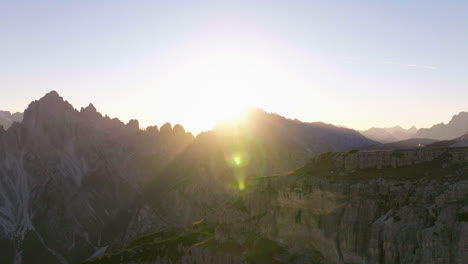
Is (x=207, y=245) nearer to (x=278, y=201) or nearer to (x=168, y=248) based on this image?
(x=168, y=248)

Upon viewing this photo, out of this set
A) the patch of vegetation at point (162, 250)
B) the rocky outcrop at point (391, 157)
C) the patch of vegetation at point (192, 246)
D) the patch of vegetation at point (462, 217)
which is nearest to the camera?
the patch of vegetation at point (462, 217)

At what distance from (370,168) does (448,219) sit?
22245mm

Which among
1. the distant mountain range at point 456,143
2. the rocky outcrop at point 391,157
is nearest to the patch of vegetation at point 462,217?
the rocky outcrop at point 391,157

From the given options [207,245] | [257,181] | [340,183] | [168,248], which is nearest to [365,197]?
[340,183]

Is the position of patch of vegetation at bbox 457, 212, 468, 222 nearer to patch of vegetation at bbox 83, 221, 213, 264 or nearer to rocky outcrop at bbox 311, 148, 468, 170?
rocky outcrop at bbox 311, 148, 468, 170

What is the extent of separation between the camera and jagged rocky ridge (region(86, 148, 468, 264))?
75.1 m

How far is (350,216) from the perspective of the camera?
87.4 meters

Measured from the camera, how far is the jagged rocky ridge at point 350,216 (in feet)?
Answer: 246

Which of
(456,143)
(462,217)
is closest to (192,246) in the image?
(462,217)

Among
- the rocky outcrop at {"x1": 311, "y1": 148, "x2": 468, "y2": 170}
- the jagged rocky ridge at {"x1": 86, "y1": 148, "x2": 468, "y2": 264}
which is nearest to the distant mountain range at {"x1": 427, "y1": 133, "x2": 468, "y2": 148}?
the rocky outcrop at {"x1": 311, "y1": 148, "x2": 468, "y2": 170}

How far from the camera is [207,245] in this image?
11412 cm

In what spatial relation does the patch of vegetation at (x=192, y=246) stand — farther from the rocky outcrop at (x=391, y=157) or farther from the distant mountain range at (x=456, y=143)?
the distant mountain range at (x=456, y=143)

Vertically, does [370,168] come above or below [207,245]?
above

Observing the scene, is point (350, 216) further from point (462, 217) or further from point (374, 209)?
point (462, 217)
